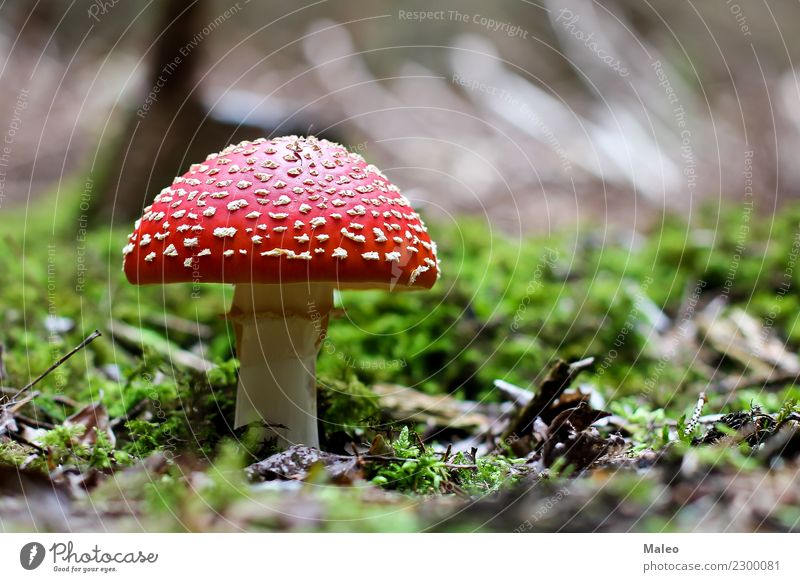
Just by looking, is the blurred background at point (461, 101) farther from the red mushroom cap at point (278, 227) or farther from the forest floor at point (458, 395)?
the red mushroom cap at point (278, 227)

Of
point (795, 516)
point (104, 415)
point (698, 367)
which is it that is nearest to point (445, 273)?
point (698, 367)

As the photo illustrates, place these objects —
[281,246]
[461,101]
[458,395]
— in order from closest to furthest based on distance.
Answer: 1. [281,246]
2. [458,395]
3. [461,101]

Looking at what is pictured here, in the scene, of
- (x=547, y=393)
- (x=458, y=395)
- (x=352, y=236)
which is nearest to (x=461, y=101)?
(x=458, y=395)

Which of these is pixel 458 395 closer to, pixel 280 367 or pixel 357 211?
pixel 280 367

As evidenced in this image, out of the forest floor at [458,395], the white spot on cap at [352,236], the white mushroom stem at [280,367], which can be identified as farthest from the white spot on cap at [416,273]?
the forest floor at [458,395]

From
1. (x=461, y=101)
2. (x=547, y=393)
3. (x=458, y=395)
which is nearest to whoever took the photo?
(x=547, y=393)

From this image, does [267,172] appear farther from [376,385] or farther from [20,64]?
[20,64]

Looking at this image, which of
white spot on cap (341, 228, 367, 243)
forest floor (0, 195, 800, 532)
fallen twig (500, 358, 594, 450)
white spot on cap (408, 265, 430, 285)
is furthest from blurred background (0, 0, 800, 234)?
white spot on cap (341, 228, 367, 243)
